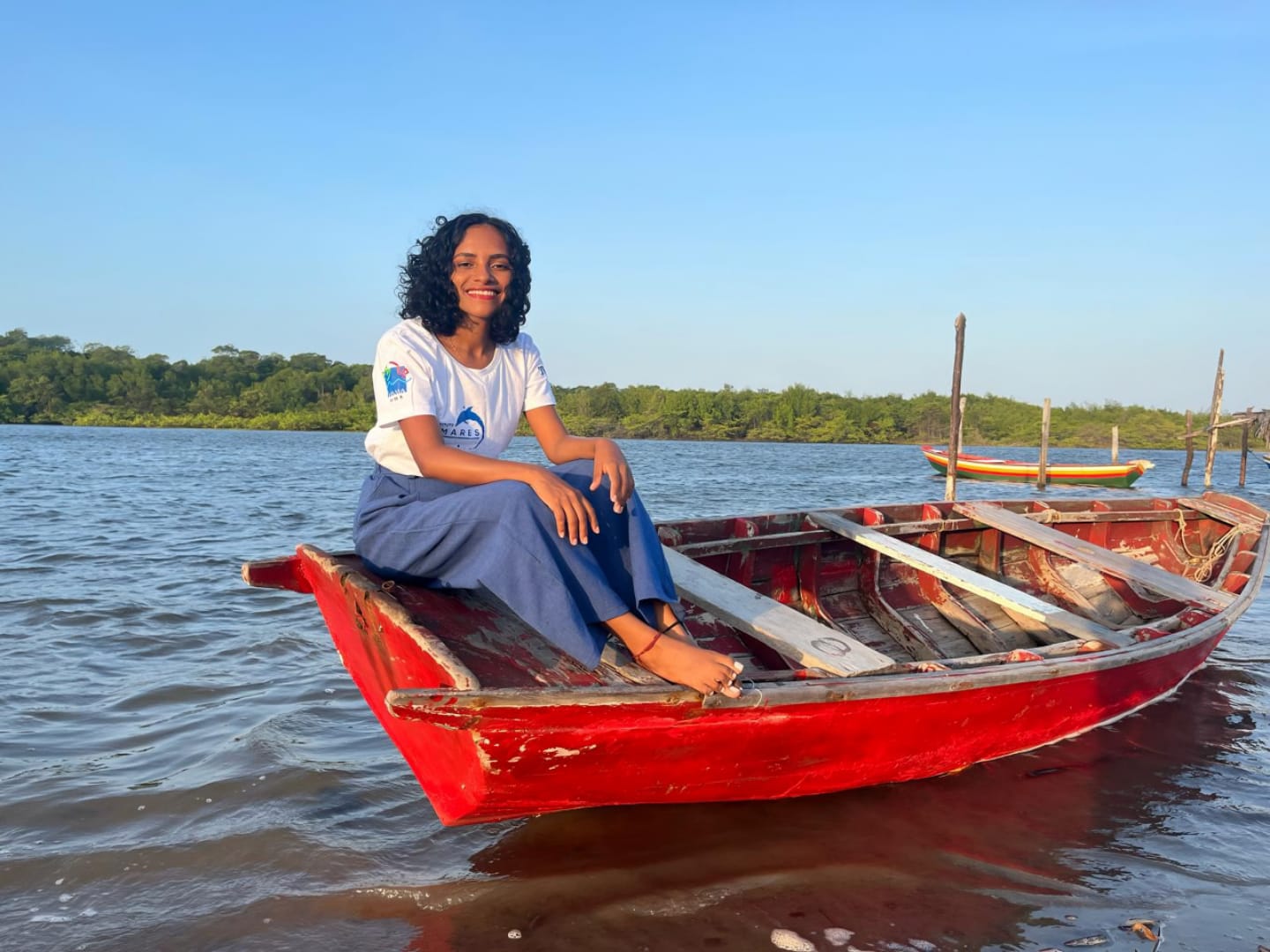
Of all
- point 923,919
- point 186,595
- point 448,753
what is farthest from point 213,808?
point 186,595

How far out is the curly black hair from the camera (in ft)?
9.80

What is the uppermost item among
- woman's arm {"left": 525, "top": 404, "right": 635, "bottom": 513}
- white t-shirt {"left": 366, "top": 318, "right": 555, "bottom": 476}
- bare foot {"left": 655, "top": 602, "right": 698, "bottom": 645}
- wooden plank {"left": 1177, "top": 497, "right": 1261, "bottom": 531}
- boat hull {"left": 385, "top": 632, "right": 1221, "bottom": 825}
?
white t-shirt {"left": 366, "top": 318, "right": 555, "bottom": 476}

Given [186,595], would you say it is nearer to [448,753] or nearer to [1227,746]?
[448,753]

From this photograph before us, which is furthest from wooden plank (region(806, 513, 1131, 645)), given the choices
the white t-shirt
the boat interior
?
the white t-shirt

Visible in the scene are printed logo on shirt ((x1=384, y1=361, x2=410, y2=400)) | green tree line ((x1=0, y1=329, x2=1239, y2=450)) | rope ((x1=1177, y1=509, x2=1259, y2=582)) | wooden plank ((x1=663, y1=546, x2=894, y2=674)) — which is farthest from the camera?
green tree line ((x1=0, y1=329, x2=1239, y2=450))

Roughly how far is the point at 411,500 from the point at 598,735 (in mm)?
967

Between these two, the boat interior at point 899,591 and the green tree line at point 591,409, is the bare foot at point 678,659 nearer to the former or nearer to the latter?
the boat interior at point 899,591

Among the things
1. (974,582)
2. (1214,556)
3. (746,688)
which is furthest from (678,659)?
(1214,556)

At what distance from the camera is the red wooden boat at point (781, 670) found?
8.41 feet

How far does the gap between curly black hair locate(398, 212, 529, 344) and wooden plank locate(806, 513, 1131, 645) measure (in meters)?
2.88

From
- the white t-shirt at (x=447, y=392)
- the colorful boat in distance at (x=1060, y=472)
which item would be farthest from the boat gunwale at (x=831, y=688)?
the colorful boat in distance at (x=1060, y=472)

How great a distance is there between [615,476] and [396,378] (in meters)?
0.76

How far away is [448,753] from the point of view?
2.63 m

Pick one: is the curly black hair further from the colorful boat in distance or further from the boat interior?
the colorful boat in distance
